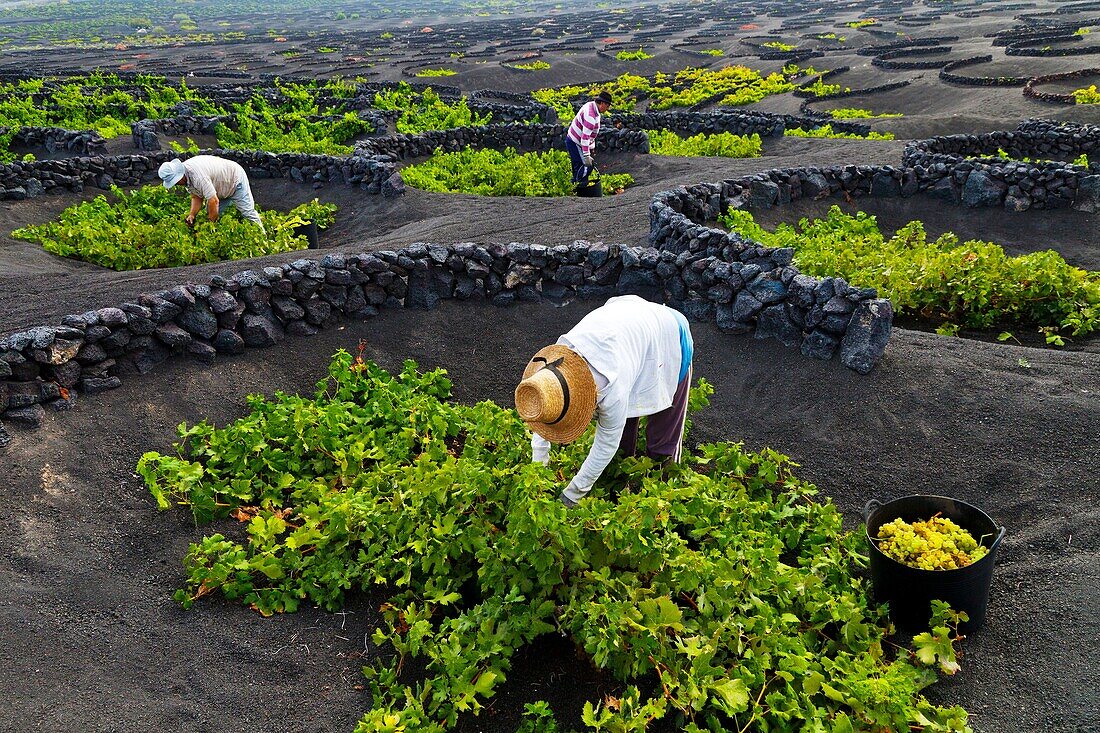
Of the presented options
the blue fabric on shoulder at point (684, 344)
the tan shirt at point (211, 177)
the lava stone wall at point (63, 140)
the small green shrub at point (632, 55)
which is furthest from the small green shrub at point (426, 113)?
the small green shrub at point (632, 55)

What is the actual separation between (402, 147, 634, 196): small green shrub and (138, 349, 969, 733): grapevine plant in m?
8.90

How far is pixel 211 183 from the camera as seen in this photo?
33.5 ft

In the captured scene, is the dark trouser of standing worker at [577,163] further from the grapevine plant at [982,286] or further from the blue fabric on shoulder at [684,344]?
the blue fabric on shoulder at [684,344]

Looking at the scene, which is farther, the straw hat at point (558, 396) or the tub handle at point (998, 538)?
the tub handle at point (998, 538)

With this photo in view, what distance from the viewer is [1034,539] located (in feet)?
15.3

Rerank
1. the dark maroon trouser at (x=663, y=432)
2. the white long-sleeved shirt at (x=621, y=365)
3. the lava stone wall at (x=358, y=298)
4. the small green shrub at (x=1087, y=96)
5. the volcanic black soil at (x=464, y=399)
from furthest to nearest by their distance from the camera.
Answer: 1. the small green shrub at (x=1087, y=96)
2. the lava stone wall at (x=358, y=298)
3. the dark maroon trouser at (x=663, y=432)
4. the white long-sleeved shirt at (x=621, y=365)
5. the volcanic black soil at (x=464, y=399)

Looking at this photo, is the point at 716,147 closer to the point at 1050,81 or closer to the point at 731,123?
the point at 731,123

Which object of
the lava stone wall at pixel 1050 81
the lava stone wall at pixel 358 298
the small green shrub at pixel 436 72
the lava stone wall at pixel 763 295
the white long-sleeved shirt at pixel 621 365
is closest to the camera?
the white long-sleeved shirt at pixel 621 365

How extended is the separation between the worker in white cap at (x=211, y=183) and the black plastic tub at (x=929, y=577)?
8.81m

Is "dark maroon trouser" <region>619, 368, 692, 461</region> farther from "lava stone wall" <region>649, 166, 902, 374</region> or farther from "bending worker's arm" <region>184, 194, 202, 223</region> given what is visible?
"bending worker's arm" <region>184, 194, 202, 223</region>

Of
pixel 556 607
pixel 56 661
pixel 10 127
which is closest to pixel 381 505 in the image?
pixel 556 607

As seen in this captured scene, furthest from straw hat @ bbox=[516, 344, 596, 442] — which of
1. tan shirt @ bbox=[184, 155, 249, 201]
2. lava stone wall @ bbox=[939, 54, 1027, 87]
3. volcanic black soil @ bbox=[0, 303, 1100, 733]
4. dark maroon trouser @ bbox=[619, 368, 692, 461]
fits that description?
lava stone wall @ bbox=[939, 54, 1027, 87]

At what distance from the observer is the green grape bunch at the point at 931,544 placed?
3.96 metres

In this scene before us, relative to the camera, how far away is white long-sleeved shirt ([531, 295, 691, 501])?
4070 millimetres
